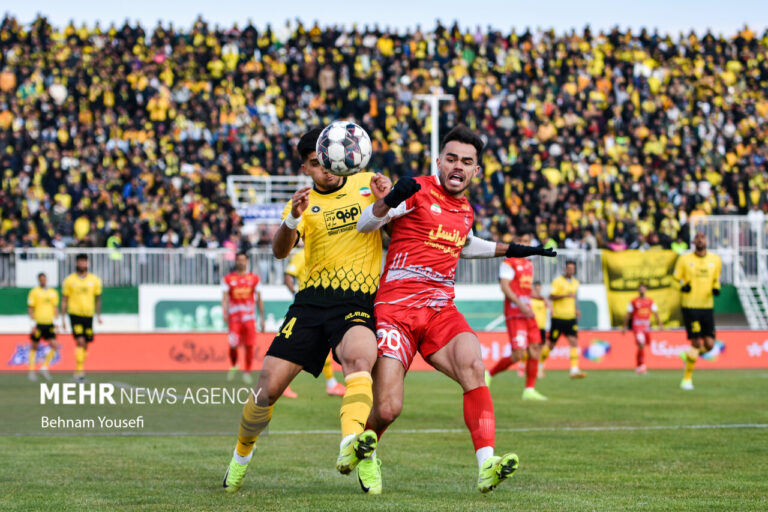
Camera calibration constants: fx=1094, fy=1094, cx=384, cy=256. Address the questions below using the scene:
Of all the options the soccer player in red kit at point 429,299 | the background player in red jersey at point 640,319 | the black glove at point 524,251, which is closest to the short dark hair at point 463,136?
the soccer player in red kit at point 429,299

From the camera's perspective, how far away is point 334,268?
7.68 metres

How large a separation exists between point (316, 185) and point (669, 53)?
35.1 m

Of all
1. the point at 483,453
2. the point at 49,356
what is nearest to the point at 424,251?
the point at 483,453

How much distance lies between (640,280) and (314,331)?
75.7 ft

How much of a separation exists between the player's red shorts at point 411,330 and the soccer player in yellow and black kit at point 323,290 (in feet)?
0.34

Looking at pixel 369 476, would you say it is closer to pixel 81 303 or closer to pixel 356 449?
pixel 356 449

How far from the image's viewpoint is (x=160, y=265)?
2777 cm

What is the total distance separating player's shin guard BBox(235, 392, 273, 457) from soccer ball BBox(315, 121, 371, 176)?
1.75 meters

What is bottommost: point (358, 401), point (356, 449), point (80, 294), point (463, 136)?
point (356, 449)

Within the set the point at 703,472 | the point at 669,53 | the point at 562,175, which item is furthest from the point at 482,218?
the point at 703,472

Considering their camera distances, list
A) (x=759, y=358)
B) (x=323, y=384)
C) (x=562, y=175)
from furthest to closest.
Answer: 1. (x=562, y=175)
2. (x=759, y=358)
3. (x=323, y=384)

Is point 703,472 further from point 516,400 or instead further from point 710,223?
point 710,223

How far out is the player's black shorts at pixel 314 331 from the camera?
297 inches

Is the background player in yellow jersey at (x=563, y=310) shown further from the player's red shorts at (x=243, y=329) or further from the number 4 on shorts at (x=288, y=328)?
the number 4 on shorts at (x=288, y=328)
